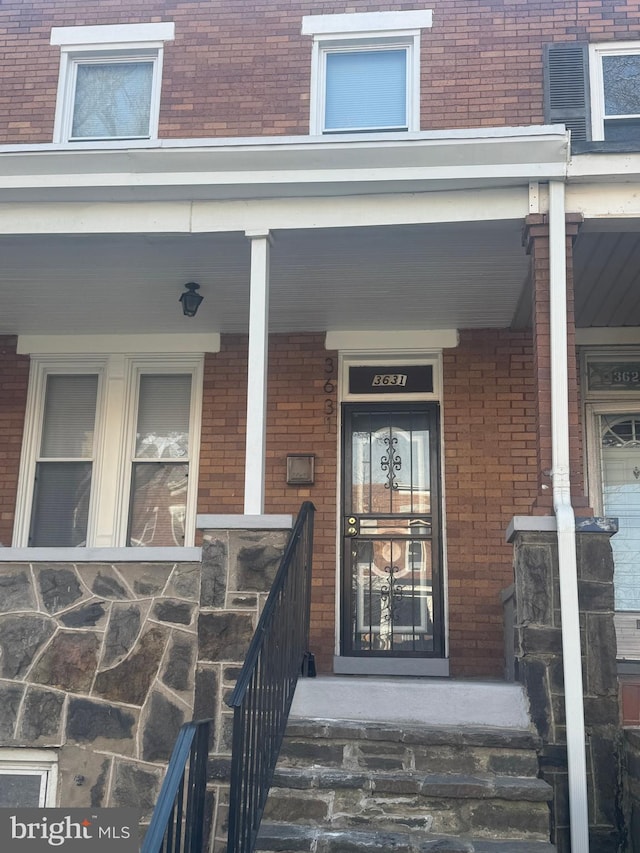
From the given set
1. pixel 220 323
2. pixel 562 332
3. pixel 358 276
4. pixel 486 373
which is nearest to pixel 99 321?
Answer: pixel 220 323

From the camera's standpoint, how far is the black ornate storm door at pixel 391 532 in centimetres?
706

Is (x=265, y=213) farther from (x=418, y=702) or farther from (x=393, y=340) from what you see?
(x=418, y=702)

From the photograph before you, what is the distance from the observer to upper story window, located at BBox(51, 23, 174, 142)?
725 centimetres

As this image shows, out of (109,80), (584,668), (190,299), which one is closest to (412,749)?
(584,668)

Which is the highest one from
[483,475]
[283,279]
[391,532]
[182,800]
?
[283,279]

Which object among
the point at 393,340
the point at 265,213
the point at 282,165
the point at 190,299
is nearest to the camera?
the point at 282,165

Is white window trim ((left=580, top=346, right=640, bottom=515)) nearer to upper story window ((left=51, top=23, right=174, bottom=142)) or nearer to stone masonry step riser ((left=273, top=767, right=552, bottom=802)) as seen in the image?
stone masonry step riser ((left=273, top=767, right=552, bottom=802))

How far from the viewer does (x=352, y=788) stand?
435 centimetres

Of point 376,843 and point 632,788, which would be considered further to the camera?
point 632,788

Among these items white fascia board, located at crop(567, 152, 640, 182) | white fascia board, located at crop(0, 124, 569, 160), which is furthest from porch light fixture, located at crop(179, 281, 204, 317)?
white fascia board, located at crop(567, 152, 640, 182)

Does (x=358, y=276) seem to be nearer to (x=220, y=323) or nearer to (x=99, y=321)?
(x=220, y=323)

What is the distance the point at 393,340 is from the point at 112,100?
2969 millimetres

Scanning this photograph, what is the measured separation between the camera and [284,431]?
7.46m

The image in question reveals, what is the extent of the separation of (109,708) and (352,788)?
152 centimetres
